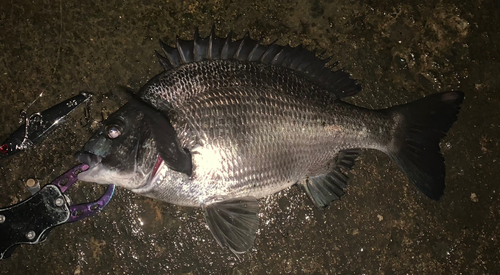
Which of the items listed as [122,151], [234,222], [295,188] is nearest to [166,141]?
[122,151]

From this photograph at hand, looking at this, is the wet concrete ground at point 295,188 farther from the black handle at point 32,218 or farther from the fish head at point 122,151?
the fish head at point 122,151

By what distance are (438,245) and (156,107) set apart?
7.03 feet

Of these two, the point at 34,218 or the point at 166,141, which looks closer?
the point at 166,141

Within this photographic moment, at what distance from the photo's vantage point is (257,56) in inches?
77.2

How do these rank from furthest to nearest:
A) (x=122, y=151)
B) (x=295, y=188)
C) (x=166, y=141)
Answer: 1. (x=295, y=188)
2. (x=122, y=151)
3. (x=166, y=141)

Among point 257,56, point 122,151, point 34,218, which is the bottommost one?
point 34,218

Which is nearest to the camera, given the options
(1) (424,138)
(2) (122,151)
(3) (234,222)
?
(2) (122,151)

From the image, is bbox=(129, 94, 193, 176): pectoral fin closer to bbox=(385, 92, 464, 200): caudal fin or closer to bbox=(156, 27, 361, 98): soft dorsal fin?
bbox=(156, 27, 361, 98): soft dorsal fin

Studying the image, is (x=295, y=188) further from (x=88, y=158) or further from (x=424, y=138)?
(x=88, y=158)

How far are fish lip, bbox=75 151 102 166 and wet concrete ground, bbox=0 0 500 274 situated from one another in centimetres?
49

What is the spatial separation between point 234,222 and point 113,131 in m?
0.86

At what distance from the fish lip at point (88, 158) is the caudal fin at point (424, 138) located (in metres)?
1.74

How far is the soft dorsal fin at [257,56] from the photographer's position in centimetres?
191

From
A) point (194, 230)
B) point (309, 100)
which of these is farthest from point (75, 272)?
point (309, 100)
